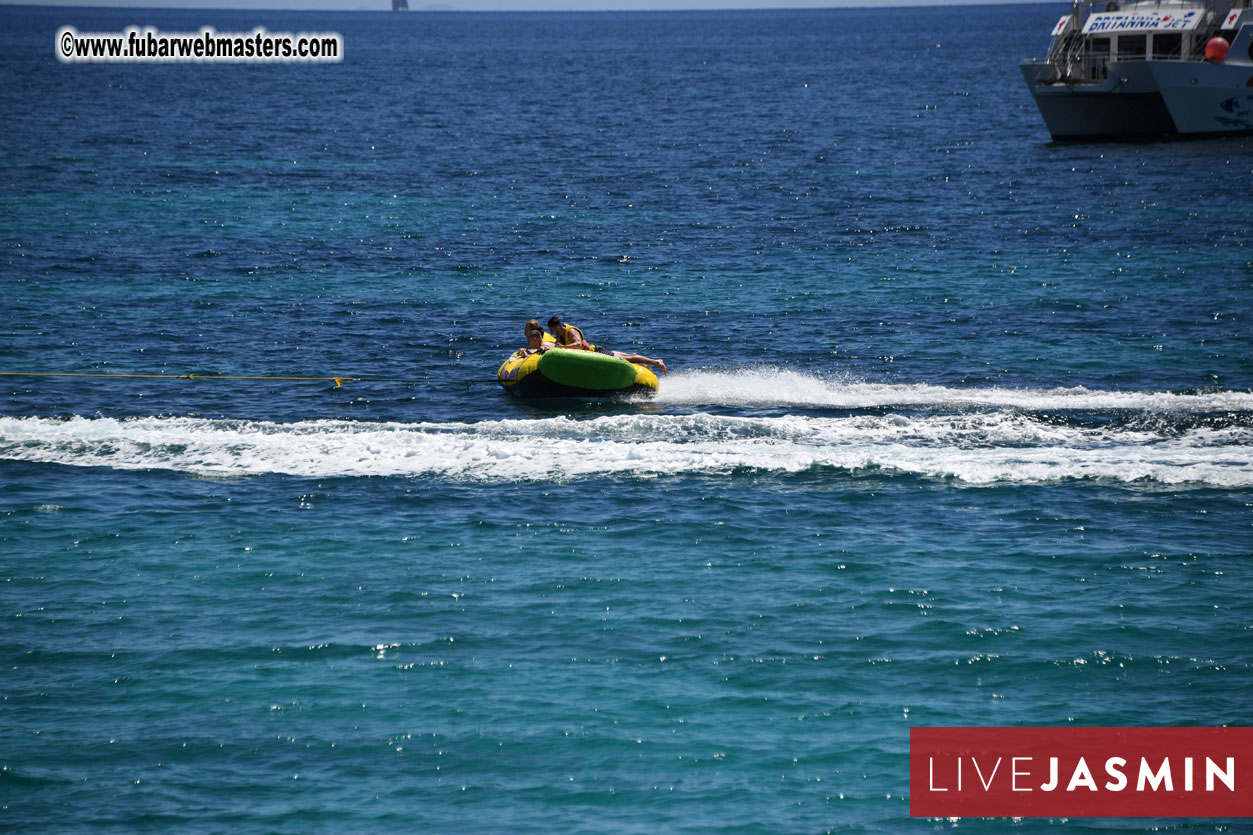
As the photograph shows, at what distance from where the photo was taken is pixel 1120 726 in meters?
11.9

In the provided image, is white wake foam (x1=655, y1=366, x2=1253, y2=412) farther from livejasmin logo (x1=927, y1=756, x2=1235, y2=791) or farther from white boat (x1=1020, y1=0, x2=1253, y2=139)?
white boat (x1=1020, y1=0, x2=1253, y2=139)

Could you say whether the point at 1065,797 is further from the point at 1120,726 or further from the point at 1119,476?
the point at 1119,476

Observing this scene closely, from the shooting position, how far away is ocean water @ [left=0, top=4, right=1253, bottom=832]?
38.0 feet

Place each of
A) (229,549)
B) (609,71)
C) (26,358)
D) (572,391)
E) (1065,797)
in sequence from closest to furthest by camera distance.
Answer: (1065,797), (229,549), (572,391), (26,358), (609,71)

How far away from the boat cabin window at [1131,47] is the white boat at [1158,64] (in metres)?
0.04

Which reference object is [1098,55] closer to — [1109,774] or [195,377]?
[195,377]

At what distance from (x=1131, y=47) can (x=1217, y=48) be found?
11.7ft

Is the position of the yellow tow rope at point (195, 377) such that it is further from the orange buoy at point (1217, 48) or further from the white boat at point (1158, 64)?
the orange buoy at point (1217, 48)

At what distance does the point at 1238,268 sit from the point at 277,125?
56.9 metres

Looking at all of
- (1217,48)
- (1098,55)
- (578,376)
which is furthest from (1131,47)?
(578,376)

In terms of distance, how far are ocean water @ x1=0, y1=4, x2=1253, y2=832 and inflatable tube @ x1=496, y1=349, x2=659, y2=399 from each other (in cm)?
43

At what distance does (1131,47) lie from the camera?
53.5m

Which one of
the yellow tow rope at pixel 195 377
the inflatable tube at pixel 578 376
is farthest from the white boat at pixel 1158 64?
the yellow tow rope at pixel 195 377

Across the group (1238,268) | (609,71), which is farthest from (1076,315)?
(609,71)
